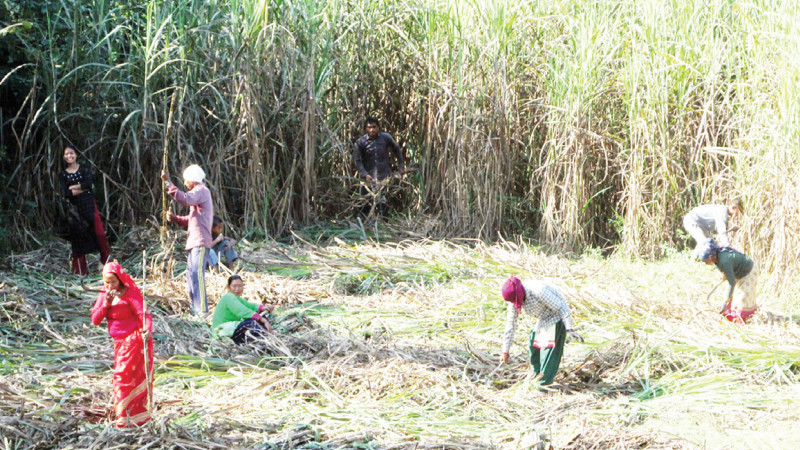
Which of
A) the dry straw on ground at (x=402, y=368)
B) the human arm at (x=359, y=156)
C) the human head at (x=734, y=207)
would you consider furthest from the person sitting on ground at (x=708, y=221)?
the human arm at (x=359, y=156)

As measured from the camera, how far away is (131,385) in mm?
4586

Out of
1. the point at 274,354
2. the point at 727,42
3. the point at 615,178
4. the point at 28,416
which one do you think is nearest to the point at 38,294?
the point at 274,354

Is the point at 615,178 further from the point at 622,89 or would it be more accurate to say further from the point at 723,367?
the point at 723,367

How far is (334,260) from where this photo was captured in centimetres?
826

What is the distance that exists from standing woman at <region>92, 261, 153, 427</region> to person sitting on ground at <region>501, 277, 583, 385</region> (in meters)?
1.93

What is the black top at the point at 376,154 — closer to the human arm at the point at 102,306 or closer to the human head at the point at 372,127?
the human head at the point at 372,127

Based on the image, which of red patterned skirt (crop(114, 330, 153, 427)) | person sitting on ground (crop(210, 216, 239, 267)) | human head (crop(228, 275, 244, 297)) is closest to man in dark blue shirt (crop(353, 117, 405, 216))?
person sitting on ground (crop(210, 216, 239, 267))

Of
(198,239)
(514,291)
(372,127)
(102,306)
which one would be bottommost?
(198,239)

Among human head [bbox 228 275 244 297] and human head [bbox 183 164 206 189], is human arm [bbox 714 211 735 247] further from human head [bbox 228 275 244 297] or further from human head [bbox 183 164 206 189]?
human head [bbox 183 164 206 189]

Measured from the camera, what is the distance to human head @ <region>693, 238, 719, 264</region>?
22.4ft

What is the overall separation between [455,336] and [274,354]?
126 cm

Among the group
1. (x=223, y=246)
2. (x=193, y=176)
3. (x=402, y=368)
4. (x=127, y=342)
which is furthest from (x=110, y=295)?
(x=223, y=246)

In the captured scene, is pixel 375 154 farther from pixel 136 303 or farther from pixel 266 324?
pixel 136 303

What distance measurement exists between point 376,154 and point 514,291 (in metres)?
5.09
